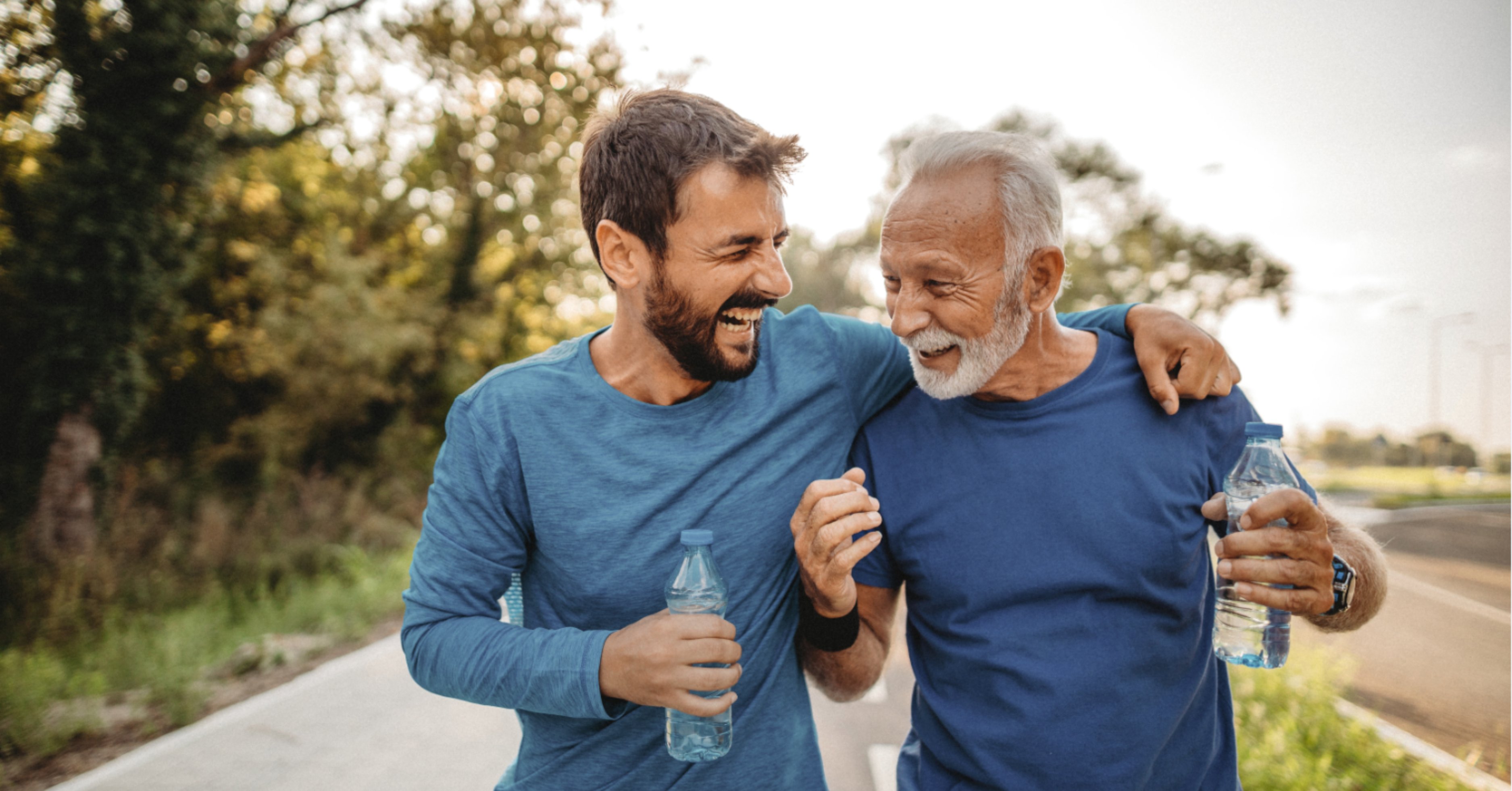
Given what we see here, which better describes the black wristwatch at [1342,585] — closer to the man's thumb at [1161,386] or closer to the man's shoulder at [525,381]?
the man's thumb at [1161,386]

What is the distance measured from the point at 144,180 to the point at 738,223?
422 inches

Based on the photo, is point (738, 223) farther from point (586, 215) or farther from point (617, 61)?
point (617, 61)

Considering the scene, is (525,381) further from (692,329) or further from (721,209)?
(721,209)

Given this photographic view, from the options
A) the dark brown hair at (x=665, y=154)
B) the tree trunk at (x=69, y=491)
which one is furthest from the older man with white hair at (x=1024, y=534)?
the tree trunk at (x=69, y=491)

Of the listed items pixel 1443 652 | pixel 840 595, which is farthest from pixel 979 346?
pixel 1443 652

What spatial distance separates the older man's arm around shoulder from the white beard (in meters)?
0.34

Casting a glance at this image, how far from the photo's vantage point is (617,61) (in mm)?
14438

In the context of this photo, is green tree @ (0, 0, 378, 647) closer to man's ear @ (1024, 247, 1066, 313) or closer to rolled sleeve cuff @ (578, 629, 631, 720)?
rolled sleeve cuff @ (578, 629, 631, 720)

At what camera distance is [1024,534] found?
189 cm

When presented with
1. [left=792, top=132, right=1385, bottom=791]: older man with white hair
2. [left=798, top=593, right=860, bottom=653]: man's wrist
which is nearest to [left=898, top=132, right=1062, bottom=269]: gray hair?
[left=792, top=132, right=1385, bottom=791]: older man with white hair

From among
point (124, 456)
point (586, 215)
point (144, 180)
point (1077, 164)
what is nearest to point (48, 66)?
point (144, 180)

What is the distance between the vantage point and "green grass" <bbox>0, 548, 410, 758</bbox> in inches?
199

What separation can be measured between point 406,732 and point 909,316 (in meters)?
4.42

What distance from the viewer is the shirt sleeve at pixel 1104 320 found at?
221cm
